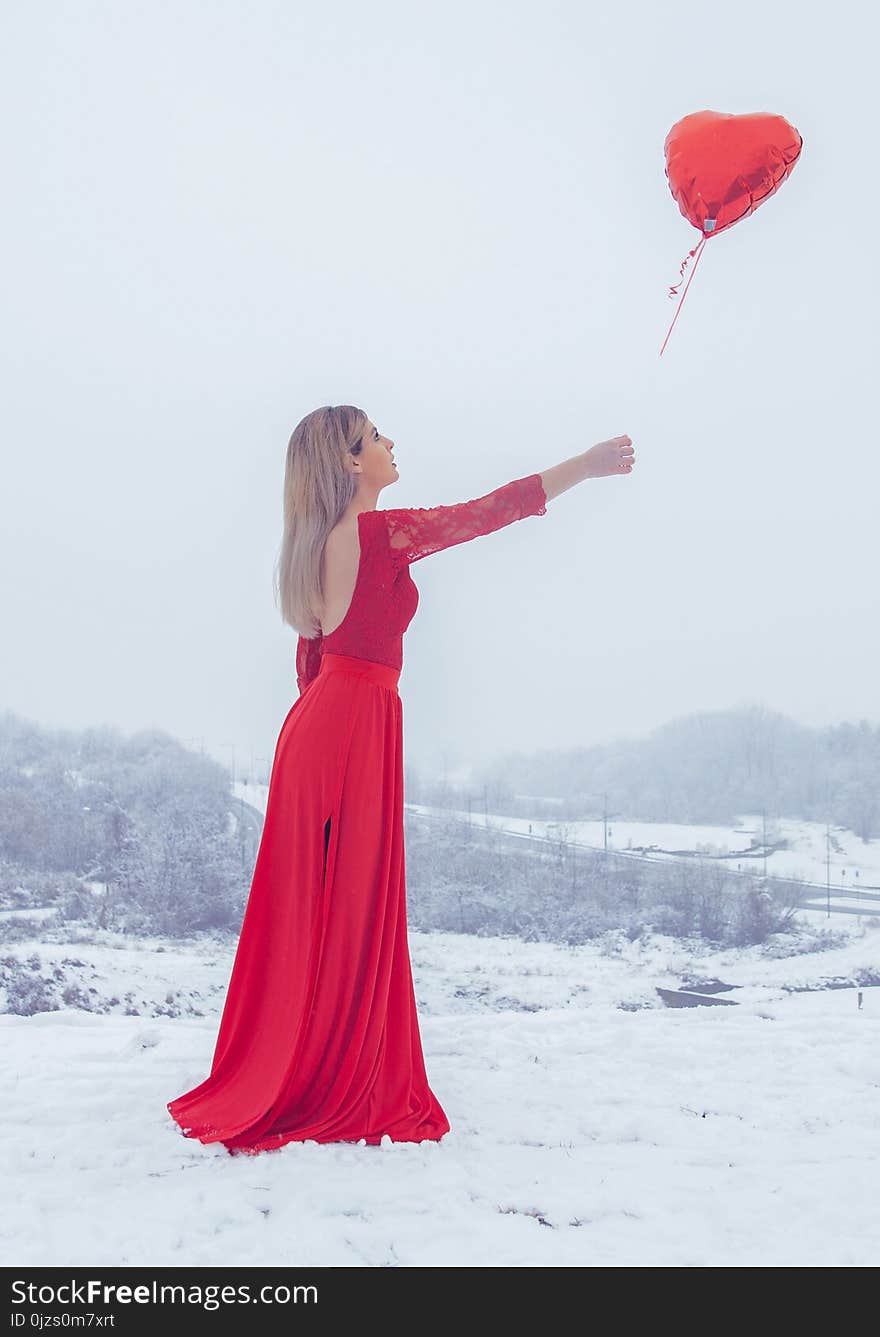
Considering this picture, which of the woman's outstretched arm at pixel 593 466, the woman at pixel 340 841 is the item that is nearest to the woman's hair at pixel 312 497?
the woman at pixel 340 841

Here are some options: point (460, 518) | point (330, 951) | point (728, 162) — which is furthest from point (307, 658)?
point (728, 162)

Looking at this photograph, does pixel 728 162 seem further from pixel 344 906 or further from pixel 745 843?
pixel 745 843

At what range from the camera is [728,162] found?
2.51 m

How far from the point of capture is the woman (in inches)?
79.0

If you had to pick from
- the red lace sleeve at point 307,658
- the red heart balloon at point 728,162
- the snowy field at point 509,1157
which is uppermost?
the red heart balloon at point 728,162

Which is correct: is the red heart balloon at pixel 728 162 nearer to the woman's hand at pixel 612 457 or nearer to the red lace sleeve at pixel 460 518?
the woman's hand at pixel 612 457

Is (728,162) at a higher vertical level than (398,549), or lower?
higher

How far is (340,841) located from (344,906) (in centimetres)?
13

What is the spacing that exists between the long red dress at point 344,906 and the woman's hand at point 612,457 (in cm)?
13

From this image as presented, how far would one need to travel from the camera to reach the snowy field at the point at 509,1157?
152 centimetres

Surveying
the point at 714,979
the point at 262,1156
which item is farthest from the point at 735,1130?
the point at 714,979

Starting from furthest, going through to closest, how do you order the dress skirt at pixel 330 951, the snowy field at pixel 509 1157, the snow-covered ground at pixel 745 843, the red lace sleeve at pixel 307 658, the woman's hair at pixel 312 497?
the snow-covered ground at pixel 745 843, the red lace sleeve at pixel 307 658, the woman's hair at pixel 312 497, the dress skirt at pixel 330 951, the snowy field at pixel 509 1157

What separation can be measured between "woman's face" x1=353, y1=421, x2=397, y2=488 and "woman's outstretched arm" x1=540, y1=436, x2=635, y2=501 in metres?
0.38

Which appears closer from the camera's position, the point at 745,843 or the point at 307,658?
the point at 307,658
